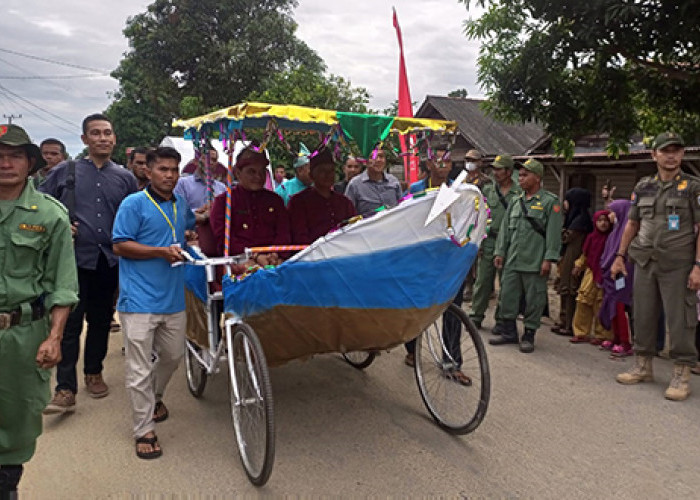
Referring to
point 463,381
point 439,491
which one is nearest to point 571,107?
point 463,381

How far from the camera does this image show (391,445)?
338 centimetres

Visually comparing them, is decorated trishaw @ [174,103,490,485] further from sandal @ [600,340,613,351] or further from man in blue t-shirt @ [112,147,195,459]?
sandal @ [600,340,613,351]

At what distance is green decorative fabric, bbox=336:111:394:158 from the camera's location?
3.19m

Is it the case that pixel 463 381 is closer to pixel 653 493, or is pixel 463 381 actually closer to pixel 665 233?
pixel 653 493

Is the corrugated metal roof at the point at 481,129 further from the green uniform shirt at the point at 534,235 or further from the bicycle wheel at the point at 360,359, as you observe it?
the bicycle wheel at the point at 360,359

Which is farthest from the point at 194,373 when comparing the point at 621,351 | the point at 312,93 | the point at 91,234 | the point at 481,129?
the point at 481,129

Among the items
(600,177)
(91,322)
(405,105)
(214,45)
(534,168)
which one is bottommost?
(91,322)

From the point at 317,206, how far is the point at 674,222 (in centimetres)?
277

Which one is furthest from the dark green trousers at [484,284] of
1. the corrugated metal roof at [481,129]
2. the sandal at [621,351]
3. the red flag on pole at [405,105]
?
the corrugated metal roof at [481,129]

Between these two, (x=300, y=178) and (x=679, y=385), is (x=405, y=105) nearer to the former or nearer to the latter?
(x=300, y=178)

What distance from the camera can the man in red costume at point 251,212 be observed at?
3754 mm

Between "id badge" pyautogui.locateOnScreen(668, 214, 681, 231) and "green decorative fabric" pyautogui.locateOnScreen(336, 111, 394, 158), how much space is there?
8.15ft

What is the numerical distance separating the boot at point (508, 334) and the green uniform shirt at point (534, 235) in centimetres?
62

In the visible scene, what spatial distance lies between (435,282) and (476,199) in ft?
1.60
